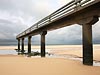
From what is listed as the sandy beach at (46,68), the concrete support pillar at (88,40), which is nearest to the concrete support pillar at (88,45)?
the concrete support pillar at (88,40)

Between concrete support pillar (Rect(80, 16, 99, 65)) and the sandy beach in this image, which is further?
concrete support pillar (Rect(80, 16, 99, 65))

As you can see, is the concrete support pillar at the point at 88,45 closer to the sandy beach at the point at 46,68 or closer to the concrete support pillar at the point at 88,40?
the concrete support pillar at the point at 88,40

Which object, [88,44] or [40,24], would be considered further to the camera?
[40,24]

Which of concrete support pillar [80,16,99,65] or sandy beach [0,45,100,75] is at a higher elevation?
concrete support pillar [80,16,99,65]

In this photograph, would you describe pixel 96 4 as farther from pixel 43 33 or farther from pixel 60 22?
pixel 43 33

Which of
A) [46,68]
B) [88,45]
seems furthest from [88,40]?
[46,68]

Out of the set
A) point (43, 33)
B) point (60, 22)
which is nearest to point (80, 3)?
point (60, 22)

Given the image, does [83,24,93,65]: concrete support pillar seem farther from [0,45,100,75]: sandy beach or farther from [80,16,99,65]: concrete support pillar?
[0,45,100,75]: sandy beach

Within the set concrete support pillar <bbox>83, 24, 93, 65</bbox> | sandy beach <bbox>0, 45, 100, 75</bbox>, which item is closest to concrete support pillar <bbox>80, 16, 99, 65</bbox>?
concrete support pillar <bbox>83, 24, 93, 65</bbox>

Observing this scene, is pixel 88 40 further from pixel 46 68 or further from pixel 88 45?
pixel 46 68

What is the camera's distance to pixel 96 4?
26.6 ft

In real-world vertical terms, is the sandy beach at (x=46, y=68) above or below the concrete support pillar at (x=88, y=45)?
below

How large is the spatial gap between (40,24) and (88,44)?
31.7ft

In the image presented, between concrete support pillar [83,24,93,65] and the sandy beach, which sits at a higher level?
concrete support pillar [83,24,93,65]
